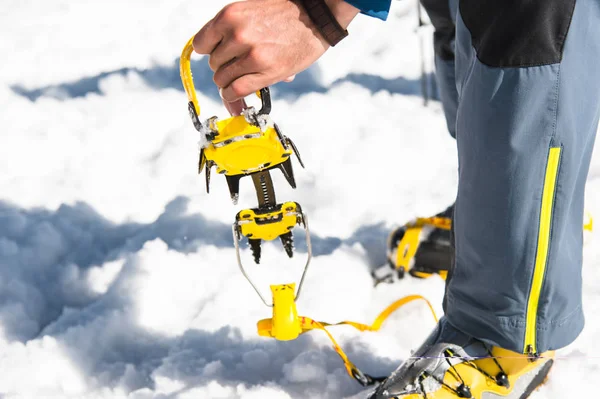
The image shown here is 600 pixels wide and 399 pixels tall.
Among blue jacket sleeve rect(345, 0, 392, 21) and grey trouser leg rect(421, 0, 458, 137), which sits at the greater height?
blue jacket sleeve rect(345, 0, 392, 21)

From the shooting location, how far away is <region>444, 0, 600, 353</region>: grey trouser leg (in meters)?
1.13

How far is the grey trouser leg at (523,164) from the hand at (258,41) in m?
0.29

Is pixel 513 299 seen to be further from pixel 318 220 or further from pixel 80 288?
pixel 80 288

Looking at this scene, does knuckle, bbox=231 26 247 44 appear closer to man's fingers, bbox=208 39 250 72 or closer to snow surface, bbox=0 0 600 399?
man's fingers, bbox=208 39 250 72

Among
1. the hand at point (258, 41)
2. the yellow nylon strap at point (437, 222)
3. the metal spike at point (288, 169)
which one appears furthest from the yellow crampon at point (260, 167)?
the yellow nylon strap at point (437, 222)

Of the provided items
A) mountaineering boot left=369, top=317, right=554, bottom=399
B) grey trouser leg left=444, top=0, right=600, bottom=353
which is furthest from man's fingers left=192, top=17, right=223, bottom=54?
mountaineering boot left=369, top=317, right=554, bottom=399

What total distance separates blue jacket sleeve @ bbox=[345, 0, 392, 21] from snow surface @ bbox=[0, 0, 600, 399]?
3.01ft

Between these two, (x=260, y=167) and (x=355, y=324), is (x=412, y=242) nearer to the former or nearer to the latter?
(x=355, y=324)

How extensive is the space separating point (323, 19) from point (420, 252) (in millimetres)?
1058

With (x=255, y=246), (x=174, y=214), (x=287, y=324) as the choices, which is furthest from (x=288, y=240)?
(x=174, y=214)

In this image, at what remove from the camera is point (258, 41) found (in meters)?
1.11

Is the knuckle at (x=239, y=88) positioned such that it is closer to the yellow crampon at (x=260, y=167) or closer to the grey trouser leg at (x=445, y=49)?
the yellow crampon at (x=260, y=167)

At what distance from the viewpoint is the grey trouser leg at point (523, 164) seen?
1.13 metres

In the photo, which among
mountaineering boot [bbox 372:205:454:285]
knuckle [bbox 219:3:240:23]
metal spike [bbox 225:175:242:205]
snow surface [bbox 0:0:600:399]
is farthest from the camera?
mountaineering boot [bbox 372:205:454:285]
